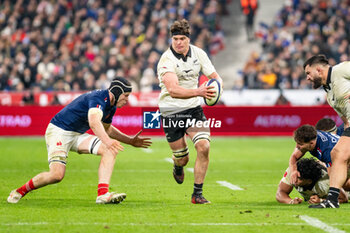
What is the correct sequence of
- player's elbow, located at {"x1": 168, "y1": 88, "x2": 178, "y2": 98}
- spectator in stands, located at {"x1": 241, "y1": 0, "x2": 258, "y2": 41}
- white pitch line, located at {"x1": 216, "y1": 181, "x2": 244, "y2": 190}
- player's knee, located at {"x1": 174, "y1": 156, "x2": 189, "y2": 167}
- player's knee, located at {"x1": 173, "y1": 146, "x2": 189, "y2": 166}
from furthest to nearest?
spectator in stands, located at {"x1": 241, "y1": 0, "x2": 258, "y2": 41} < white pitch line, located at {"x1": 216, "y1": 181, "x2": 244, "y2": 190} < player's knee, located at {"x1": 174, "y1": 156, "x2": 189, "y2": 167} < player's knee, located at {"x1": 173, "y1": 146, "x2": 189, "y2": 166} < player's elbow, located at {"x1": 168, "y1": 88, "x2": 178, "y2": 98}

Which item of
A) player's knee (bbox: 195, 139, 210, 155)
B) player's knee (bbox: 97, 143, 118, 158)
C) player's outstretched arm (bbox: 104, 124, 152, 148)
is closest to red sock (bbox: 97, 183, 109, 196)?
player's knee (bbox: 97, 143, 118, 158)

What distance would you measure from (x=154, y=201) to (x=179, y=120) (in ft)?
3.83

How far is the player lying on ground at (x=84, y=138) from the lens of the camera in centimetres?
861

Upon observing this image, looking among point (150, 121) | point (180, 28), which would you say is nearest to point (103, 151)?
point (180, 28)

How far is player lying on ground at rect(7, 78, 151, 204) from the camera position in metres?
8.61

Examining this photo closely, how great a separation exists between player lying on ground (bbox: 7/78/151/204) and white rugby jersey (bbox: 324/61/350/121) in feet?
8.23

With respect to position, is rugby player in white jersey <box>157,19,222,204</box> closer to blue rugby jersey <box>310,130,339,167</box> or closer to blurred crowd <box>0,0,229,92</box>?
blue rugby jersey <box>310,130,339,167</box>

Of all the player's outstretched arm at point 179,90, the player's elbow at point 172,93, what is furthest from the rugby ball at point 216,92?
the player's elbow at point 172,93

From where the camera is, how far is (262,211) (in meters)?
8.02

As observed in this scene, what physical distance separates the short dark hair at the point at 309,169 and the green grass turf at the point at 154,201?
0.40 metres

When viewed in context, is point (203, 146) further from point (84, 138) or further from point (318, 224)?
point (318, 224)

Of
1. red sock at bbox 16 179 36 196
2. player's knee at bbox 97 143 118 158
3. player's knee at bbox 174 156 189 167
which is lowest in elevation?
red sock at bbox 16 179 36 196

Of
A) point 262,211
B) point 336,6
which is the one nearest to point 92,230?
point 262,211

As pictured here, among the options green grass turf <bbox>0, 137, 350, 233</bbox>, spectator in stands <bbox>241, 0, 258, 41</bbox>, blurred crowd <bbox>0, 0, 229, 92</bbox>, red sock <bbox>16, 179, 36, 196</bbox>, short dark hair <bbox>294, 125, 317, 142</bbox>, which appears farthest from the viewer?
spectator in stands <bbox>241, 0, 258, 41</bbox>
